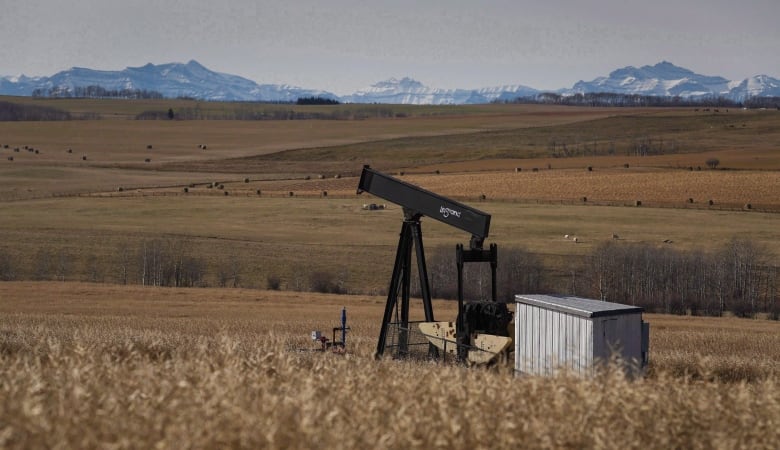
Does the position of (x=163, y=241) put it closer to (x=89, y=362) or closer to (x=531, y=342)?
(x=531, y=342)

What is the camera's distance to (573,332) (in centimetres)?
1664

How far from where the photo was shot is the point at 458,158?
383ft

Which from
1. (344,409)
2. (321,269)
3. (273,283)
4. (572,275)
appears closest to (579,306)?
(344,409)

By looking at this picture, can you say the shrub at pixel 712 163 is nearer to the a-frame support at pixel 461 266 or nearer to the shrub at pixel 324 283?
the shrub at pixel 324 283

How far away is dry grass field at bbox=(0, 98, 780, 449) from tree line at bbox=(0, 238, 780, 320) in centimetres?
45

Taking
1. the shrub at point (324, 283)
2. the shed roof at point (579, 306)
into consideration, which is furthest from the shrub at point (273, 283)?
the shed roof at point (579, 306)

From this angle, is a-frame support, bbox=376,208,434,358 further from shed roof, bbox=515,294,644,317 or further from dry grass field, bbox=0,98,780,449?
shed roof, bbox=515,294,644,317

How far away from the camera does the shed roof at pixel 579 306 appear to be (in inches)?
643

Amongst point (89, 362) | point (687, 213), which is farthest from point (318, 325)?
point (687, 213)

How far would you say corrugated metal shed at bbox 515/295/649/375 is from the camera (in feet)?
53.6

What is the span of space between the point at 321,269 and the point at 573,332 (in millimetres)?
33729

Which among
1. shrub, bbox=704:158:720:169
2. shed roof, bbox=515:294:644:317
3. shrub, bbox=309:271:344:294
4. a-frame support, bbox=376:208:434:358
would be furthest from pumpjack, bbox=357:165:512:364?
shrub, bbox=704:158:720:169

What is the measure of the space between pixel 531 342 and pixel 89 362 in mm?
9517

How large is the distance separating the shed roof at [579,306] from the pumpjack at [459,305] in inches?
51.6
